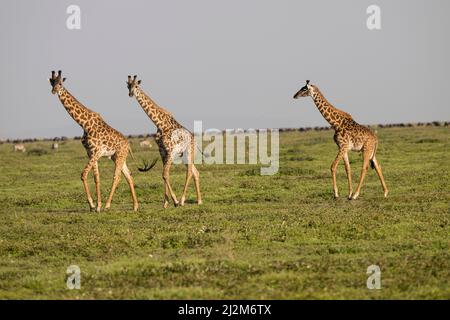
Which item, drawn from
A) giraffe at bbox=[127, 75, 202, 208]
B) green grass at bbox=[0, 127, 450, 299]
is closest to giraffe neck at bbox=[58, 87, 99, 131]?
giraffe at bbox=[127, 75, 202, 208]

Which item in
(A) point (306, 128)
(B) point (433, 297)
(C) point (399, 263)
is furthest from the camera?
(A) point (306, 128)

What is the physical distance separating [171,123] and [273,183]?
5.01 meters

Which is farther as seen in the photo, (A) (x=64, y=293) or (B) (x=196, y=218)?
(B) (x=196, y=218)

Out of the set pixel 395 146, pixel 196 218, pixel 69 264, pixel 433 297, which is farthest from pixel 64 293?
pixel 395 146

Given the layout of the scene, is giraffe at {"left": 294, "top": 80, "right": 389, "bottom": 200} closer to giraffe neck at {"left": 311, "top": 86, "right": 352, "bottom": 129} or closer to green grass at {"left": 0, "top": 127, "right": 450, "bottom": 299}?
giraffe neck at {"left": 311, "top": 86, "right": 352, "bottom": 129}

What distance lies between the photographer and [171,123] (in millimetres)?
19672

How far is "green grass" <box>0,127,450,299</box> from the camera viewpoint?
35.1 ft

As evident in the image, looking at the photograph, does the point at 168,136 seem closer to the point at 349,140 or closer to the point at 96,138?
the point at 96,138

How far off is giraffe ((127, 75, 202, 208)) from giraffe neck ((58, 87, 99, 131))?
135 centimetres

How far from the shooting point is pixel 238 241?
1402cm

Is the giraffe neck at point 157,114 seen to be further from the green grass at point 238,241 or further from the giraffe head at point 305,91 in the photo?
the giraffe head at point 305,91

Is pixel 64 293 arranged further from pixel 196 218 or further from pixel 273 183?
pixel 273 183

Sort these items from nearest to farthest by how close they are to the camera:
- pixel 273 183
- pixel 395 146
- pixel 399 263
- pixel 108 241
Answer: pixel 399 263
pixel 108 241
pixel 273 183
pixel 395 146

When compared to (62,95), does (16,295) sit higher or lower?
lower
